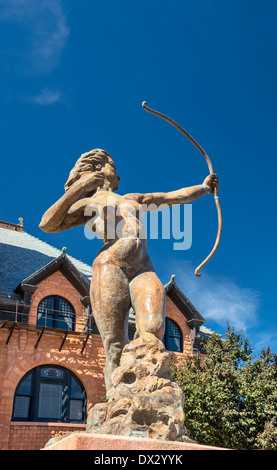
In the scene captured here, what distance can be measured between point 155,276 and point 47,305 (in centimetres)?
1502

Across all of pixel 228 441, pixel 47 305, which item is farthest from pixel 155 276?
pixel 47 305

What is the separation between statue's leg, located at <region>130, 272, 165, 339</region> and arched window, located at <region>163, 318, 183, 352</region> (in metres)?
16.8

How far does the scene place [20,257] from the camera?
69.6 feet

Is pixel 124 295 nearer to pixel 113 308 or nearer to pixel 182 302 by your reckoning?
pixel 113 308

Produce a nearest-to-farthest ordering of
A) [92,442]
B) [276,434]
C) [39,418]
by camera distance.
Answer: [92,442]
[276,434]
[39,418]

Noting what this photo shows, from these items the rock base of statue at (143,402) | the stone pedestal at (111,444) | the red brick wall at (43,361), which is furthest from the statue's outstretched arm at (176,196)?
the red brick wall at (43,361)

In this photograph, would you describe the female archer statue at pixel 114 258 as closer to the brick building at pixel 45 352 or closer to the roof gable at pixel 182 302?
the brick building at pixel 45 352

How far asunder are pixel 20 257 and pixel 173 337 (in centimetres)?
745

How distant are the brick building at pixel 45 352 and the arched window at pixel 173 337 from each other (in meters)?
0.05

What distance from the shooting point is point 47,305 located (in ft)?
61.6

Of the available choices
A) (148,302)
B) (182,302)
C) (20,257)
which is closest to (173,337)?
(182,302)

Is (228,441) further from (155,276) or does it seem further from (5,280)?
(155,276)

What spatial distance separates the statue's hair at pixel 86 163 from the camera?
5.15 m
